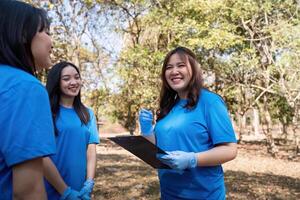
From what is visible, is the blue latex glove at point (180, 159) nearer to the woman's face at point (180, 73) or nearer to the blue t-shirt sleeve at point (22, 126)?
the woman's face at point (180, 73)

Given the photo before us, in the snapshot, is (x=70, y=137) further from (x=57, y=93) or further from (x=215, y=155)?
(x=215, y=155)

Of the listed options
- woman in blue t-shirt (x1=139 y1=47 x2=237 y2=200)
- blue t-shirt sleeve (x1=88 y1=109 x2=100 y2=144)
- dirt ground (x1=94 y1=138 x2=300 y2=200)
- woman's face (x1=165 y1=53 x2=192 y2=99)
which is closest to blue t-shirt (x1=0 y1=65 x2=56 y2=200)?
woman in blue t-shirt (x1=139 y1=47 x2=237 y2=200)

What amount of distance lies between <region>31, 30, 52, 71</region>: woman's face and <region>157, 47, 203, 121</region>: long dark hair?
103 cm

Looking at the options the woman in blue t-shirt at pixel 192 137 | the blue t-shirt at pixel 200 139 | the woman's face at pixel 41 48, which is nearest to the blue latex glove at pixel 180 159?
the woman in blue t-shirt at pixel 192 137

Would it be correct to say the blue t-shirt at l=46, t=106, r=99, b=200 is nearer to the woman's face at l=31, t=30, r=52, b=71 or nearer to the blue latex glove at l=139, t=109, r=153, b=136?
the blue latex glove at l=139, t=109, r=153, b=136

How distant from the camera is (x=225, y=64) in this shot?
40.0 ft

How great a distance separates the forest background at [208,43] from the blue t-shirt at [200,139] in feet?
18.4

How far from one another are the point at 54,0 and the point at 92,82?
594 centimetres

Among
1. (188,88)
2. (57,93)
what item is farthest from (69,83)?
(188,88)

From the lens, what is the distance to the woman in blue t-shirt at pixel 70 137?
7.48 feet

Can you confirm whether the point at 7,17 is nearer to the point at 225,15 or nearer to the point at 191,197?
the point at 191,197

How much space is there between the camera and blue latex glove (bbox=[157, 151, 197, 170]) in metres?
2.00

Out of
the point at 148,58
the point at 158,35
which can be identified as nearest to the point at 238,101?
the point at 158,35

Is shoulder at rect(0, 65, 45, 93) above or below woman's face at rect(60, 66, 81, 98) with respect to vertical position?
above
